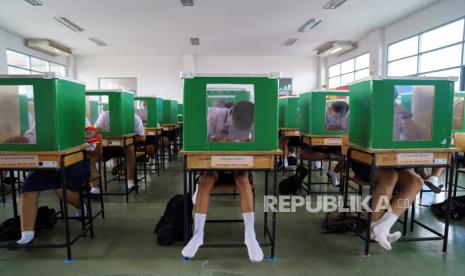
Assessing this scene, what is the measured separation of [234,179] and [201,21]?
629cm

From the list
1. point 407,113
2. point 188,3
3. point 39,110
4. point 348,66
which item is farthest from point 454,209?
point 348,66

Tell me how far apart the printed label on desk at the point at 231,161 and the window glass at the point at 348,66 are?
9.94 meters

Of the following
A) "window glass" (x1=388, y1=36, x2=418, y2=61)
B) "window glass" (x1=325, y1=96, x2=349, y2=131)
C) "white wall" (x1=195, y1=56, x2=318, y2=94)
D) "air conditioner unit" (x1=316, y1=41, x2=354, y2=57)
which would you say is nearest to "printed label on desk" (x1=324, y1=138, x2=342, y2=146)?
"window glass" (x1=325, y1=96, x2=349, y2=131)

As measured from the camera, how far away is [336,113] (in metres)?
3.71

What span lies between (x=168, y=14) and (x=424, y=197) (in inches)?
252

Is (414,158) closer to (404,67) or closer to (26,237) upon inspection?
(26,237)

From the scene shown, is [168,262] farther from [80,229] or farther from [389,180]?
[389,180]

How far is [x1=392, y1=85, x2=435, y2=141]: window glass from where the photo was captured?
2111 mm

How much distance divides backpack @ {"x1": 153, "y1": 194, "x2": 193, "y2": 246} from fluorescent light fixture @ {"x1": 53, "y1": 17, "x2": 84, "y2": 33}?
6913 millimetres

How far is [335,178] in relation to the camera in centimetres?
430

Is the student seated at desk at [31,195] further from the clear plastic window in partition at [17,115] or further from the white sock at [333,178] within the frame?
the white sock at [333,178]

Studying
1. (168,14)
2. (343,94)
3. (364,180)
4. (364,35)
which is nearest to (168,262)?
(364,180)

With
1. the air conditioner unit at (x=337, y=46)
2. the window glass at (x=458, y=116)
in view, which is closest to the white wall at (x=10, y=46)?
the air conditioner unit at (x=337, y=46)

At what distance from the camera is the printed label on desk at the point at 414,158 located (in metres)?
2.15
